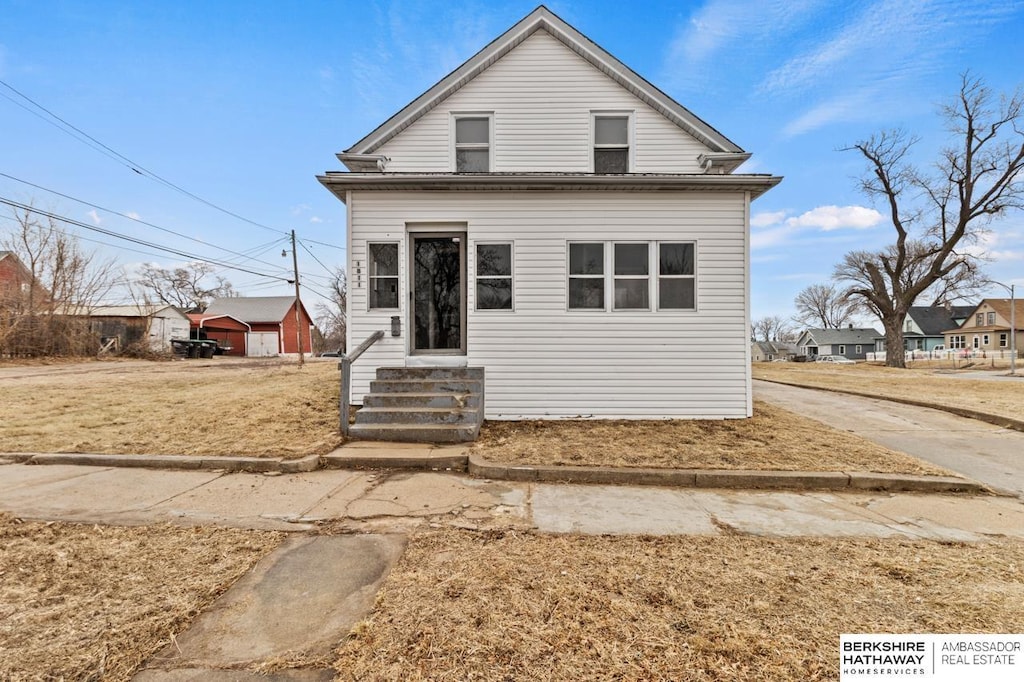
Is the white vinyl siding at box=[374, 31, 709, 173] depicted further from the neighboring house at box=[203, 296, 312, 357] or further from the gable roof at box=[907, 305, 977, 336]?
the gable roof at box=[907, 305, 977, 336]

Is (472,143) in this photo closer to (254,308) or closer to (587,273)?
(587,273)

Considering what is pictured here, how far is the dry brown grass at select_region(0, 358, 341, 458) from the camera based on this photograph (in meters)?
5.34

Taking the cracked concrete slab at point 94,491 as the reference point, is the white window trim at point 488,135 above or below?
above

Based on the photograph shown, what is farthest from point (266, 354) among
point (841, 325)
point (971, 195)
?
point (841, 325)

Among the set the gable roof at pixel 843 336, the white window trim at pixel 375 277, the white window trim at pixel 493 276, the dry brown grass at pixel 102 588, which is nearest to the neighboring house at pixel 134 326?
the white window trim at pixel 375 277

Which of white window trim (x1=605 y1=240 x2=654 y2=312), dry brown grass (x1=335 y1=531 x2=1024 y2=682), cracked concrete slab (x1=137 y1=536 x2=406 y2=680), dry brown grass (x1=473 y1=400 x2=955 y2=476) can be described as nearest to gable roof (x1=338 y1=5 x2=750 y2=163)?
Answer: white window trim (x1=605 y1=240 x2=654 y2=312)

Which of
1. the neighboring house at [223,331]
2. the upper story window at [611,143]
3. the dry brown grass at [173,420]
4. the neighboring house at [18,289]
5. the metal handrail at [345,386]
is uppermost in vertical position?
the upper story window at [611,143]

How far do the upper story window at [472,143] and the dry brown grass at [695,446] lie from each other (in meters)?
5.20

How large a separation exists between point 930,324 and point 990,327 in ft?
39.5

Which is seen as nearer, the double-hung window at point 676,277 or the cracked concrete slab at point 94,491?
the cracked concrete slab at point 94,491

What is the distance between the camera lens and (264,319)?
1548 inches

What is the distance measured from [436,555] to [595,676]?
1.39 meters

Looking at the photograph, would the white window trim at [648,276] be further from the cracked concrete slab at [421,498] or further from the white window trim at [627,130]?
the cracked concrete slab at [421,498]

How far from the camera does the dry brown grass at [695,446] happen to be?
4.87 meters
